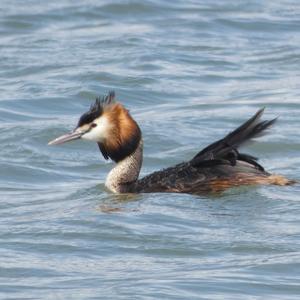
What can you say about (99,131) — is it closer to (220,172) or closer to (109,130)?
(109,130)

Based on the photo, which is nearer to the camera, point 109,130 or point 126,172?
point 109,130

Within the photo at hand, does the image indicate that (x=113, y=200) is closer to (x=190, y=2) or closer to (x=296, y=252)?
(x=296, y=252)

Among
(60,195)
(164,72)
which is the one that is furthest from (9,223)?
(164,72)

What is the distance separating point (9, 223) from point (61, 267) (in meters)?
1.62

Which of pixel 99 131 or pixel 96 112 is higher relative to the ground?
pixel 96 112

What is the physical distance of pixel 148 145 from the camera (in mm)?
14969

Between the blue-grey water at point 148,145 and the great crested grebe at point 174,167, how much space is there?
13cm

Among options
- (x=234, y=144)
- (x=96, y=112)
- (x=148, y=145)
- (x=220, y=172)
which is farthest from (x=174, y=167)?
(x=148, y=145)

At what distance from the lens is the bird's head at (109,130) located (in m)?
12.3

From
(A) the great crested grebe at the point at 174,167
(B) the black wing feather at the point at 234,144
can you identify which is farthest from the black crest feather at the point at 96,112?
(B) the black wing feather at the point at 234,144

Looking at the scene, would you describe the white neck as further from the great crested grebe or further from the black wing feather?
the black wing feather

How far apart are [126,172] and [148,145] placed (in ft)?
8.09

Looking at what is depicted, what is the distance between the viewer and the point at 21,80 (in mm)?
18234

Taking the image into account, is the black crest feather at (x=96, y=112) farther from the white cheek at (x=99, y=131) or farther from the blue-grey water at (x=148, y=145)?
the blue-grey water at (x=148, y=145)
